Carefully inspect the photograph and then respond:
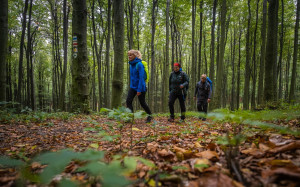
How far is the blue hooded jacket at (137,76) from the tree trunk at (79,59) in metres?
2.58

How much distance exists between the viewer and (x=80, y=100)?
19.4ft

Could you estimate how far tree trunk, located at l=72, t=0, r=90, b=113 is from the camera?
5.66 meters

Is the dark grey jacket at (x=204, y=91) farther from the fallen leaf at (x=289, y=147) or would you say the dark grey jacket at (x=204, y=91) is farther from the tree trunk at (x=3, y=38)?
the tree trunk at (x=3, y=38)

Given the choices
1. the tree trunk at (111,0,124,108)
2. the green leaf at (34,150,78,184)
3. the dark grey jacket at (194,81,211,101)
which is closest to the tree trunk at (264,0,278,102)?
the dark grey jacket at (194,81,211,101)

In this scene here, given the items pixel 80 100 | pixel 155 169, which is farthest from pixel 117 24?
pixel 155 169

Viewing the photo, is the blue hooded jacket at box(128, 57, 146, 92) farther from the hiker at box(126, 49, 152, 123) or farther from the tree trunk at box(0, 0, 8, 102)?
the tree trunk at box(0, 0, 8, 102)

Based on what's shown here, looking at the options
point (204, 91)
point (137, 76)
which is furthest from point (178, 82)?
point (204, 91)

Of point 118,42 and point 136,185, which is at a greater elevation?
point 118,42

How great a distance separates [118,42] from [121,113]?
4531mm

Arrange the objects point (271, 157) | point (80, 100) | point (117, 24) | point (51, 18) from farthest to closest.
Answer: point (51, 18) → point (80, 100) → point (117, 24) → point (271, 157)

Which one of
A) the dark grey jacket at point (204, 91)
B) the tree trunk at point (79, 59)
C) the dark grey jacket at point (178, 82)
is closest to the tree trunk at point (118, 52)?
the tree trunk at point (79, 59)

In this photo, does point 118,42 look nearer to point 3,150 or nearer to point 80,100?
point 80,100

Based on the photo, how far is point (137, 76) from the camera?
14.4 feet

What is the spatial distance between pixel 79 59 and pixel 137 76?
9.58 feet
